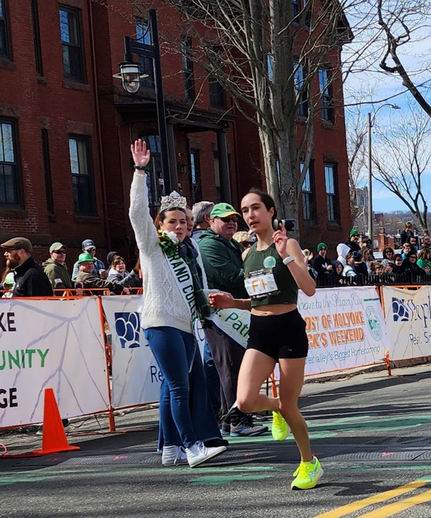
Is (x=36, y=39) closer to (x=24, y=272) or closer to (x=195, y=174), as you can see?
(x=195, y=174)

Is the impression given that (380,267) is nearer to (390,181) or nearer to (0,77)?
(0,77)

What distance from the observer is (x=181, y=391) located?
731 centimetres

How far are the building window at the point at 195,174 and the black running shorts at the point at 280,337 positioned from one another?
22.5m

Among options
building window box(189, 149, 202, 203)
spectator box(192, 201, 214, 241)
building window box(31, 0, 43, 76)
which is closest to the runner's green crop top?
spectator box(192, 201, 214, 241)

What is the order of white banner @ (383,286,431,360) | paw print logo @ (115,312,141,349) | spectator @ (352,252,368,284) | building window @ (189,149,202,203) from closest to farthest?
paw print logo @ (115,312,141,349) → white banner @ (383,286,431,360) → spectator @ (352,252,368,284) → building window @ (189,149,202,203)

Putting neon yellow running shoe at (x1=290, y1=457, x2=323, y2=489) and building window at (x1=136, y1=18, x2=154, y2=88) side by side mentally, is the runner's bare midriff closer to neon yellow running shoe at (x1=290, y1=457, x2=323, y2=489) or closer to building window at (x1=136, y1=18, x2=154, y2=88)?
neon yellow running shoe at (x1=290, y1=457, x2=323, y2=489)

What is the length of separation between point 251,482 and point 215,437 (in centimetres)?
119

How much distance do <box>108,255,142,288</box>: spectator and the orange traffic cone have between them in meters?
5.79

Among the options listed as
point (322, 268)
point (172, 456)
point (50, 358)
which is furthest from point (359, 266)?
point (172, 456)

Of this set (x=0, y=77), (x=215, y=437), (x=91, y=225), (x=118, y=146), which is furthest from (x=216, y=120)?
(x=215, y=437)

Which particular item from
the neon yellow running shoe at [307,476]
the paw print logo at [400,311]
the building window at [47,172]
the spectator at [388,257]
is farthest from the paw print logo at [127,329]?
the spectator at [388,257]

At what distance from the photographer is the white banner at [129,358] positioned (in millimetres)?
10086

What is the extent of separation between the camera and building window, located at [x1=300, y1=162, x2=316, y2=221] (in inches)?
1324

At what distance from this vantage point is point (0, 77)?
2197 centimetres
